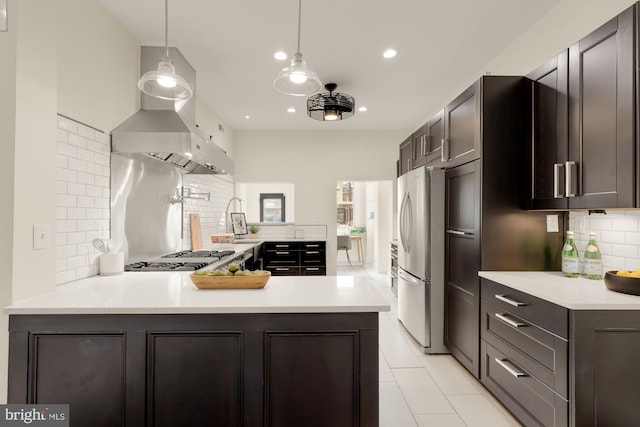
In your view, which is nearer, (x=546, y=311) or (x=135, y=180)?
(x=546, y=311)

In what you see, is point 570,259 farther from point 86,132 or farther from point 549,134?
point 86,132

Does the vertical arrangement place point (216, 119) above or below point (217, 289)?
above

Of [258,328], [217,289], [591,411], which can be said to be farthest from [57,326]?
[591,411]

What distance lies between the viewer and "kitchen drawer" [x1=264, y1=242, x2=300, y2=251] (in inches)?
213

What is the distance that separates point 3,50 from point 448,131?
305 cm

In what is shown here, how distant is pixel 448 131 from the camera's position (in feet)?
9.93

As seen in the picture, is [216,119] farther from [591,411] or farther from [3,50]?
[591,411]

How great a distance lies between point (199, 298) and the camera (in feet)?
5.24

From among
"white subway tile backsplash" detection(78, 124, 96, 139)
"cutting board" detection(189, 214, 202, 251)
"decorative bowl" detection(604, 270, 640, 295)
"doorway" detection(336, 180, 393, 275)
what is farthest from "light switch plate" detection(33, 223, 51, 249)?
"doorway" detection(336, 180, 393, 275)

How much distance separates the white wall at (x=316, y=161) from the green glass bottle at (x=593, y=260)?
4.00 m

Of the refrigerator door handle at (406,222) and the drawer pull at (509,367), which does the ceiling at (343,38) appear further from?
the drawer pull at (509,367)

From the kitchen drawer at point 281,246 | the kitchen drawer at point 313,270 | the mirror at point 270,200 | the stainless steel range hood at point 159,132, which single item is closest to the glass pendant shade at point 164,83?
the stainless steel range hood at point 159,132

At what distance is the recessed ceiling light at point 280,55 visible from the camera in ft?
10.1

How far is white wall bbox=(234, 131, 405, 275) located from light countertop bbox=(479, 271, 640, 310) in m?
3.82
